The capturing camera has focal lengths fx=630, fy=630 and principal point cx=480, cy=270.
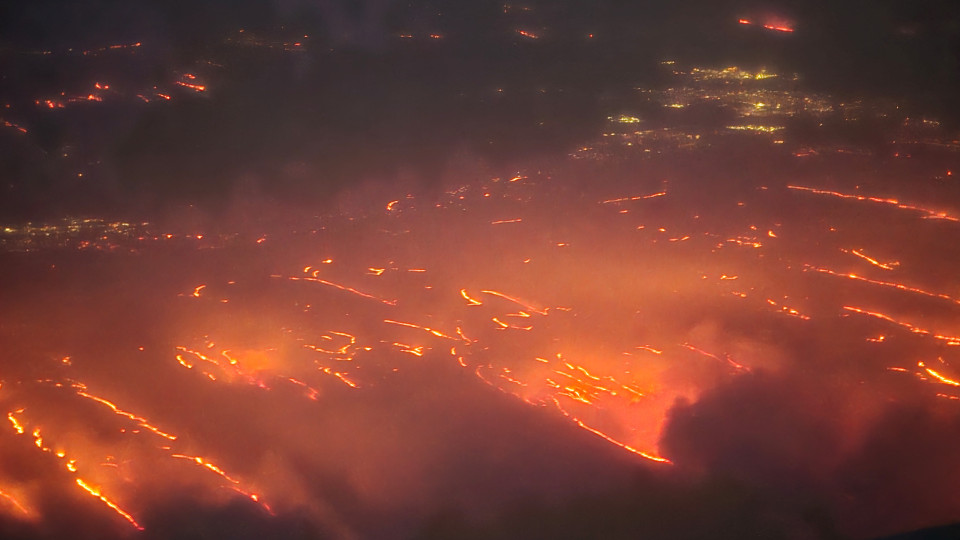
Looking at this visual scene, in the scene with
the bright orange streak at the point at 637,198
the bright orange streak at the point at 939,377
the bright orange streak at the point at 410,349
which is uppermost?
the bright orange streak at the point at 637,198

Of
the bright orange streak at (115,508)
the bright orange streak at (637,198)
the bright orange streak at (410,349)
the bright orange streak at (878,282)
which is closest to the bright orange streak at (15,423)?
the bright orange streak at (115,508)

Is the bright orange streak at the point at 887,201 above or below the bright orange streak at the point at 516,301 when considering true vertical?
above

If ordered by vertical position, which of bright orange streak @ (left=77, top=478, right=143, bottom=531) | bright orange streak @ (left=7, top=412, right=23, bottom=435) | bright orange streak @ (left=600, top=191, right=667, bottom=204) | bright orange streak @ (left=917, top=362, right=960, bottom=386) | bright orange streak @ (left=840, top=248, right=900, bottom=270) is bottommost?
bright orange streak @ (left=77, top=478, right=143, bottom=531)

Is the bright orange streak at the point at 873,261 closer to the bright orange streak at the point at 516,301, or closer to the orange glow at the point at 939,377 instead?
the orange glow at the point at 939,377

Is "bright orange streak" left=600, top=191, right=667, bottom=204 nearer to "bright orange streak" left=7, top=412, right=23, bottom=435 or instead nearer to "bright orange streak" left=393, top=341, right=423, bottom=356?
"bright orange streak" left=393, top=341, right=423, bottom=356

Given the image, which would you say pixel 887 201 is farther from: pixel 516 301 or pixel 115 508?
pixel 115 508

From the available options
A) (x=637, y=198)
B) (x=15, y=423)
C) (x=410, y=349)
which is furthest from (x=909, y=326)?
(x=15, y=423)

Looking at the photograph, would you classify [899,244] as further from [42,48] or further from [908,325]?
[42,48]

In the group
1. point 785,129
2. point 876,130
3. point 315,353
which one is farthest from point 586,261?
point 876,130

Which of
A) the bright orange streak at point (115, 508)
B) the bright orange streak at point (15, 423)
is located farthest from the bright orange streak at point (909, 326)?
the bright orange streak at point (15, 423)

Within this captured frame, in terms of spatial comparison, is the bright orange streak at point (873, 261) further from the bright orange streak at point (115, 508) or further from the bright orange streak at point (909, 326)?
the bright orange streak at point (115, 508)

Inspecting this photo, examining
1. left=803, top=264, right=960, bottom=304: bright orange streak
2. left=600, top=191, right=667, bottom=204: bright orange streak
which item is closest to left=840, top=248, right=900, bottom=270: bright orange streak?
left=803, top=264, right=960, bottom=304: bright orange streak
